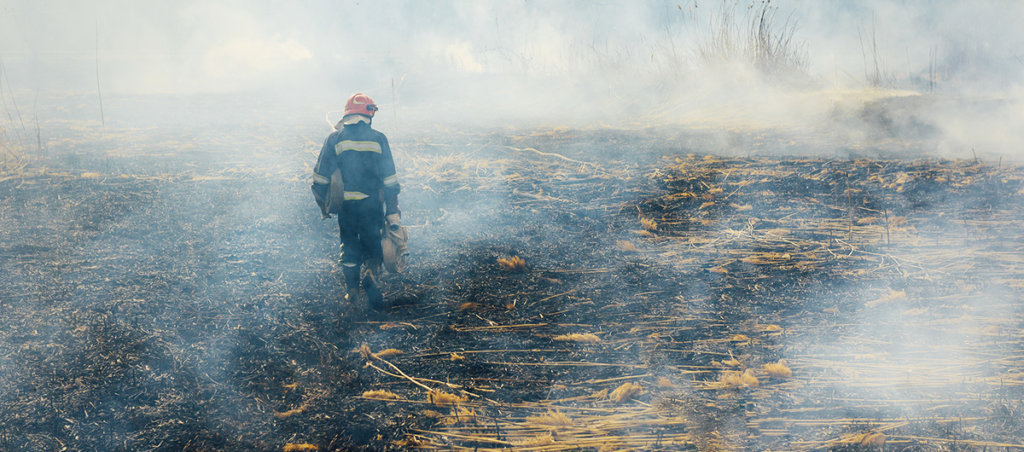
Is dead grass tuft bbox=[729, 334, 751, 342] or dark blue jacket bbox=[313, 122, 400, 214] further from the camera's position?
dark blue jacket bbox=[313, 122, 400, 214]

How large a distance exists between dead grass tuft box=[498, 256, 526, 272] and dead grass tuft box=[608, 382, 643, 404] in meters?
2.02

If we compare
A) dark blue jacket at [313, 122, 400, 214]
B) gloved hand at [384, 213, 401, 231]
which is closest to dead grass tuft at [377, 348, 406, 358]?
gloved hand at [384, 213, 401, 231]

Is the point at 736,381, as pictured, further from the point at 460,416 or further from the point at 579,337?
the point at 460,416

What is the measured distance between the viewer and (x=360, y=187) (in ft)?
15.4

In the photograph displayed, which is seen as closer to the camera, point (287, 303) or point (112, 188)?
point (287, 303)

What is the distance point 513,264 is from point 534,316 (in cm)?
94

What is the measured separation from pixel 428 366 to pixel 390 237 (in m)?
1.24

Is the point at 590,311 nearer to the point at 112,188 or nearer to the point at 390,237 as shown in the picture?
the point at 390,237

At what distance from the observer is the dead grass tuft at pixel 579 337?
168 inches

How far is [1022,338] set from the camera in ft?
13.4

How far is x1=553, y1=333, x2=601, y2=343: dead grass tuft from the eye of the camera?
427 cm

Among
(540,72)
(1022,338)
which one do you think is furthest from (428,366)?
(540,72)

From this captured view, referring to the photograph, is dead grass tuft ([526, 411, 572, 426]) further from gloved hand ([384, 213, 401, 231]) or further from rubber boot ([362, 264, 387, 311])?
gloved hand ([384, 213, 401, 231])

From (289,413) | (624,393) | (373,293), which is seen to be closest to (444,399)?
(289,413)
